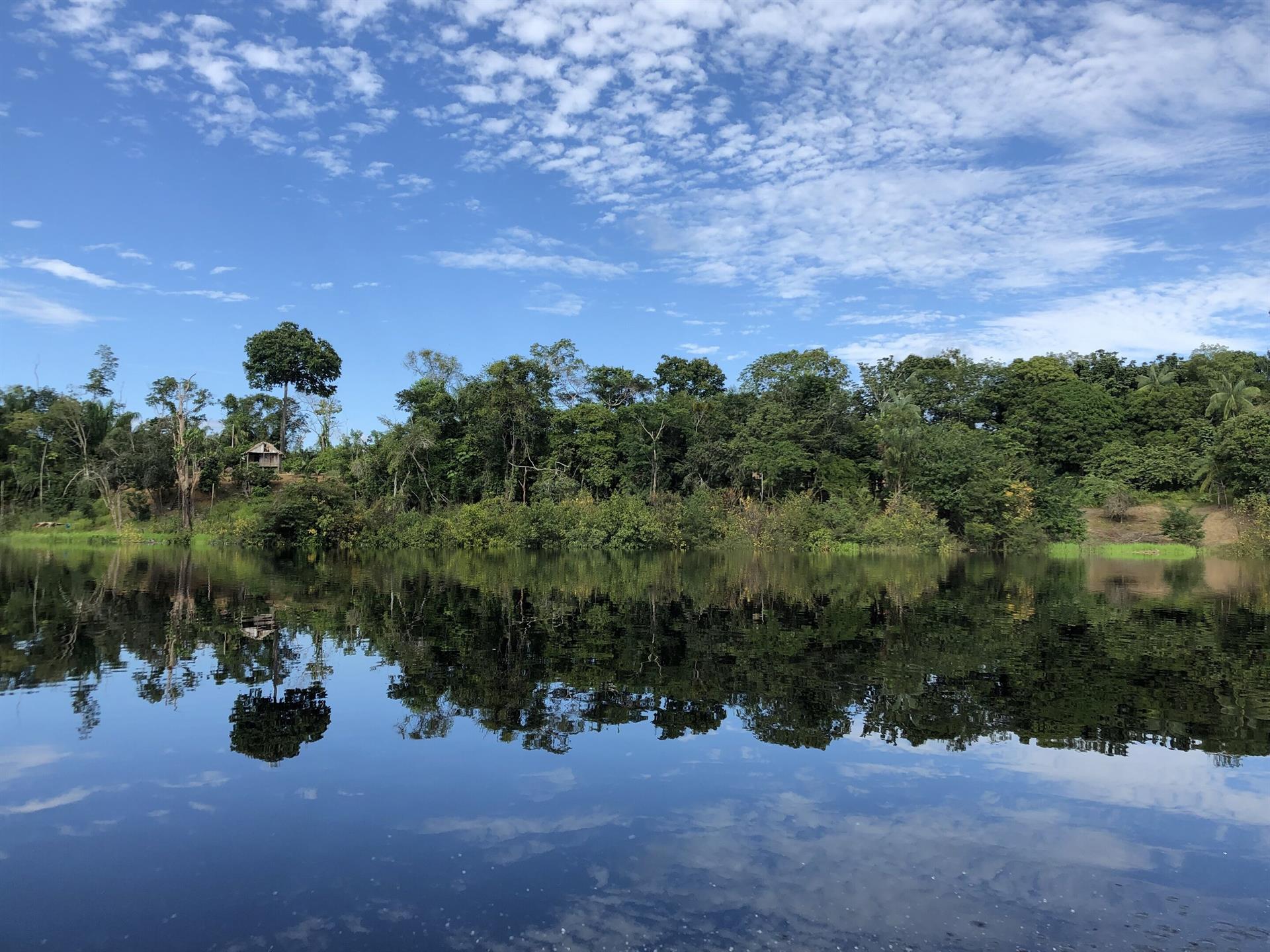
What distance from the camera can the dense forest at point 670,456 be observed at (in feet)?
136

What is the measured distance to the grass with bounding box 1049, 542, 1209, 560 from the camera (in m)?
38.5

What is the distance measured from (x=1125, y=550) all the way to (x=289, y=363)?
2198 inches

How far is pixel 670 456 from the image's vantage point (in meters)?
49.3

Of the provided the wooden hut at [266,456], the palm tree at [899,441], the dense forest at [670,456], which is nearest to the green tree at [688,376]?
the dense forest at [670,456]

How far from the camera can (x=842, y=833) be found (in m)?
5.62

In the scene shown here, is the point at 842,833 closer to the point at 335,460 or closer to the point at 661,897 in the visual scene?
the point at 661,897

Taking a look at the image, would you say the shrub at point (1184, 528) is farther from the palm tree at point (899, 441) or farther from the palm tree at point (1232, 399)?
the palm tree at point (899, 441)

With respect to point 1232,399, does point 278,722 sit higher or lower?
lower

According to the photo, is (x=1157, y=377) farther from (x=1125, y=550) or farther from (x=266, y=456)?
(x=266, y=456)

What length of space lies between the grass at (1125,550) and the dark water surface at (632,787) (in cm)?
2837

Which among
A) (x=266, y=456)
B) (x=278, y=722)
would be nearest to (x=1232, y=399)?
(x=278, y=722)

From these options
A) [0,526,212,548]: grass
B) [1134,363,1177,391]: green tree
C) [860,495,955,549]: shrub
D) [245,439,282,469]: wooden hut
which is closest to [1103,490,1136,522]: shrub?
[860,495,955,549]: shrub

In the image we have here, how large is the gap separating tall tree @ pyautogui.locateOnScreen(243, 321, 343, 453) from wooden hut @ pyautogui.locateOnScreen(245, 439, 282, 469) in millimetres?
710

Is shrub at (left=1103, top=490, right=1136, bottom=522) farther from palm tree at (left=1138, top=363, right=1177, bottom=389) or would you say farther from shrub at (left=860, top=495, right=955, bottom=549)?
palm tree at (left=1138, top=363, right=1177, bottom=389)
